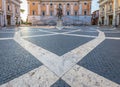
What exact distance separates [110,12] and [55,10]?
24.8m

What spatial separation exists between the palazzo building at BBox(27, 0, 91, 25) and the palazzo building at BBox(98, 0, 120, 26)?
9458mm

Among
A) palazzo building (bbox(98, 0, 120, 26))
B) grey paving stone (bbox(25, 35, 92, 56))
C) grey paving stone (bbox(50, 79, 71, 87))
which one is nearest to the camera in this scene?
grey paving stone (bbox(50, 79, 71, 87))

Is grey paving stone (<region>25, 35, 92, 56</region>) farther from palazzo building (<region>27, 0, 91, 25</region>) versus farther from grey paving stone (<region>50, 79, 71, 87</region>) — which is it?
palazzo building (<region>27, 0, 91, 25</region>)

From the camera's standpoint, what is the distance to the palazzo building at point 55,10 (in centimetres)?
6325

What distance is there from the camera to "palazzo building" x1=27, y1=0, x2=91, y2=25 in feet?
208

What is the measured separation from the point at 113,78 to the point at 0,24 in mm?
39051

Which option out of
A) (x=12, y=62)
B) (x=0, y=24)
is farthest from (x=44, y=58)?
(x=0, y=24)


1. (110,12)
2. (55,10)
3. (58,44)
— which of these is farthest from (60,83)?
(55,10)

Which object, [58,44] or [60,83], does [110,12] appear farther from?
[60,83]

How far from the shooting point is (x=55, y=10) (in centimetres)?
6444

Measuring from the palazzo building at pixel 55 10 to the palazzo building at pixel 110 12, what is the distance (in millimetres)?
9458

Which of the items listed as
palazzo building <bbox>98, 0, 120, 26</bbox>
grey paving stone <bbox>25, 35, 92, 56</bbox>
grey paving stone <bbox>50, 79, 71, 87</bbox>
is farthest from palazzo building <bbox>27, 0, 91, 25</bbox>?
grey paving stone <bbox>50, 79, 71, 87</bbox>

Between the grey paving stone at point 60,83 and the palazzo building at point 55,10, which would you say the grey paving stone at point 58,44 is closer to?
the grey paving stone at point 60,83

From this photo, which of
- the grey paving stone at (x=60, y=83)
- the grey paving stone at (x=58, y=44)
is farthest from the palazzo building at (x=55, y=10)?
the grey paving stone at (x=60, y=83)
